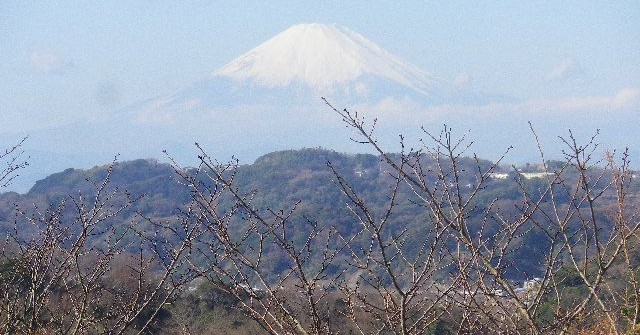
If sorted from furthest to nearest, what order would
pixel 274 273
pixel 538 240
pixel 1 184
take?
pixel 274 273 → pixel 538 240 → pixel 1 184

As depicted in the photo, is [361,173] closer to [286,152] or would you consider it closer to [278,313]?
[286,152]

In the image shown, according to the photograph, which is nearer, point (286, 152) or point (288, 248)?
point (288, 248)

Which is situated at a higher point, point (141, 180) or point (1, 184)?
point (1, 184)

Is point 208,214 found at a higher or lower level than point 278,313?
higher

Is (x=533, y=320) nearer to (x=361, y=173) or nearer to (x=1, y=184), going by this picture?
(x=1, y=184)

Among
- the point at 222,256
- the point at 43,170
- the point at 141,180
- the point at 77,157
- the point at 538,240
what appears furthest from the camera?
the point at 77,157

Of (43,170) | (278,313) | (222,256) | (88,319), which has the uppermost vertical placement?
(222,256)

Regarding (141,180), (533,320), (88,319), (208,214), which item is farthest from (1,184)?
(141,180)

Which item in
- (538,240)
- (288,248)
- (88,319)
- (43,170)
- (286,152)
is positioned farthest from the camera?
(43,170)

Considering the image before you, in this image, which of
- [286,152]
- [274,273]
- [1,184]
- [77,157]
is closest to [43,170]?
[77,157]
